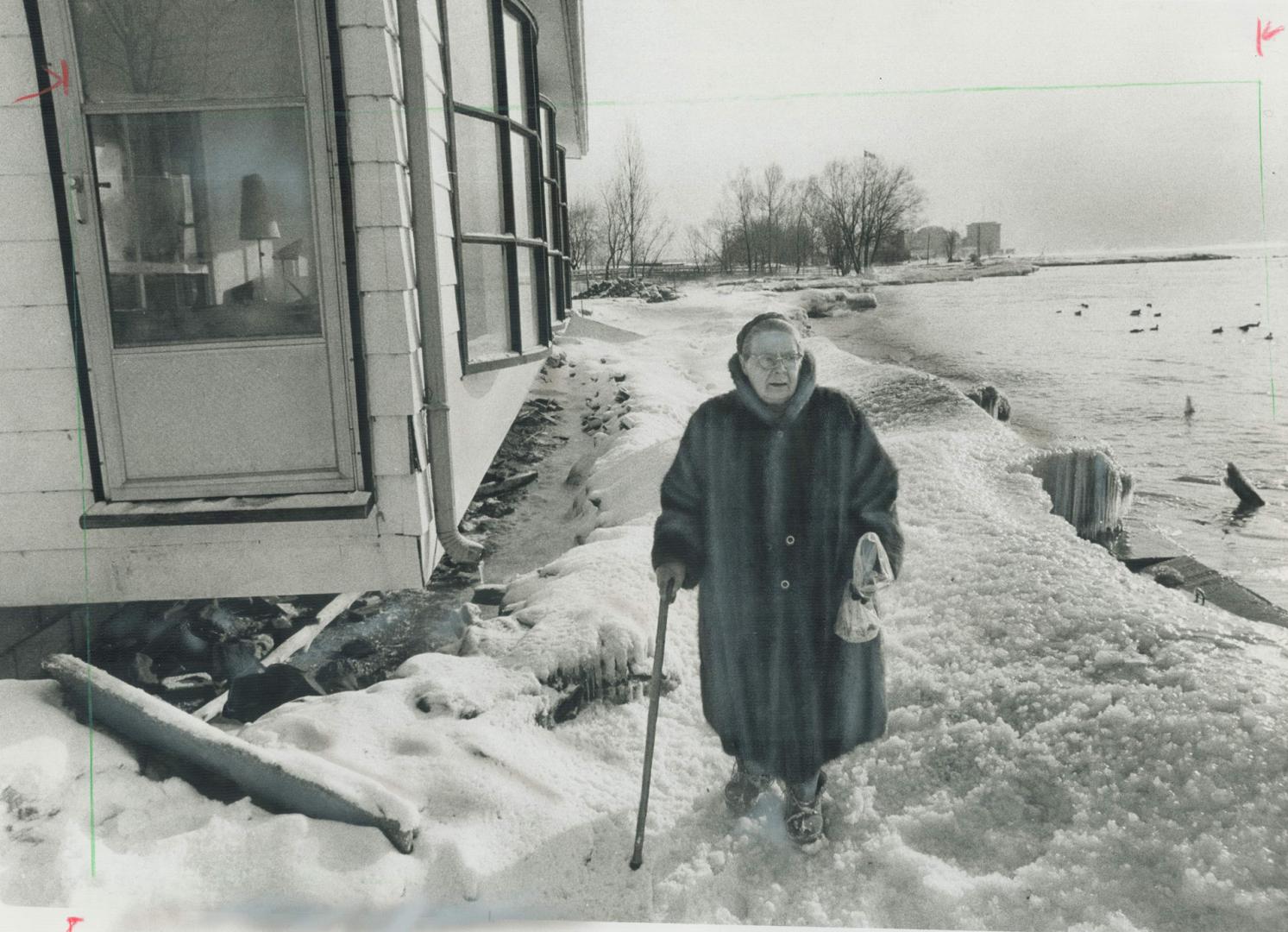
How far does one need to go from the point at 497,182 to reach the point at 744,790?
8.94 feet

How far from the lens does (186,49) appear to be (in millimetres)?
2527

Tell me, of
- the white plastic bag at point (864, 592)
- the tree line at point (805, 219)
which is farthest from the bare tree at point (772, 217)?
the white plastic bag at point (864, 592)

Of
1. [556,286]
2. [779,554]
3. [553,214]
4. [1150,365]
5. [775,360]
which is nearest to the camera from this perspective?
[775,360]

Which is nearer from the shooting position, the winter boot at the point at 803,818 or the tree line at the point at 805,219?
the winter boot at the point at 803,818

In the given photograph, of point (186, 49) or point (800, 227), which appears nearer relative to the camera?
point (186, 49)

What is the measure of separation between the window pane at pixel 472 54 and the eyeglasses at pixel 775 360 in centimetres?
183

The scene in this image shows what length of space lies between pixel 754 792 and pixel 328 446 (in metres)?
1.76

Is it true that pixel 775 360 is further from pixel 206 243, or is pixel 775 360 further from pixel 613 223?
pixel 206 243

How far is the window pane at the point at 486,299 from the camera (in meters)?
3.41

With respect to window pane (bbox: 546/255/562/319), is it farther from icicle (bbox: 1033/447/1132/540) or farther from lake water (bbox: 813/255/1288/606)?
icicle (bbox: 1033/447/1132/540)

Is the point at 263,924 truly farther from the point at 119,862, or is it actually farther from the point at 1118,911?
the point at 1118,911

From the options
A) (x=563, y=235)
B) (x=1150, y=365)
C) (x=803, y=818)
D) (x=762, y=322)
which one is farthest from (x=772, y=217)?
(x=563, y=235)

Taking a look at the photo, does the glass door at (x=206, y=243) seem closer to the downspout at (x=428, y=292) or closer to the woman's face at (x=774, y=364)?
the downspout at (x=428, y=292)

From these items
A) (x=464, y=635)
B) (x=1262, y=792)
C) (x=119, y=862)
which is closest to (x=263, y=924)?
(x=119, y=862)
